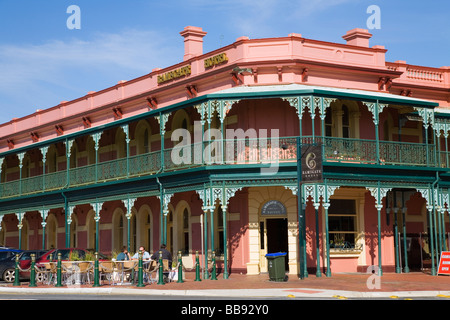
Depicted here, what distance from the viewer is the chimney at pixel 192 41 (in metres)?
32.2

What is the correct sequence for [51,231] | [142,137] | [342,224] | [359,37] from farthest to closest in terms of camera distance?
[51,231]
[142,137]
[359,37]
[342,224]

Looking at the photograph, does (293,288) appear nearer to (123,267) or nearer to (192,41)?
(123,267)

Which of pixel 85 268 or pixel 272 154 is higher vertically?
pixel 272 154

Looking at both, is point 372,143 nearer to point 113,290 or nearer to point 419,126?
point 419,126

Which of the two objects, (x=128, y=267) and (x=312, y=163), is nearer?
(x=312, y=163)

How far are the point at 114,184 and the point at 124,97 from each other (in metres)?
4.91

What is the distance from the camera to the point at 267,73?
27.8 meters

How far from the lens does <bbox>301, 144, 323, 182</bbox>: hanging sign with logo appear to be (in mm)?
22703

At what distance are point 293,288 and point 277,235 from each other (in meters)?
7.88

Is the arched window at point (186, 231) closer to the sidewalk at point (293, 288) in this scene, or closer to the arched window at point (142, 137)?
the arched window at point (142, 137)

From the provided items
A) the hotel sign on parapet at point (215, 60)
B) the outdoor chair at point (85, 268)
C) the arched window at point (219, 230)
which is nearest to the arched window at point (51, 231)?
the arched window at point (219, 230)

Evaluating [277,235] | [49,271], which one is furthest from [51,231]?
[49,271]

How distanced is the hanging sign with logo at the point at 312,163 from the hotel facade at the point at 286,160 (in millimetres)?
72

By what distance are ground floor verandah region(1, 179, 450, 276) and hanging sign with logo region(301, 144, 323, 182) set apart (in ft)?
6.29
